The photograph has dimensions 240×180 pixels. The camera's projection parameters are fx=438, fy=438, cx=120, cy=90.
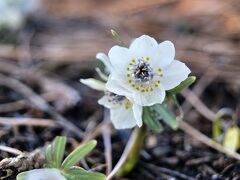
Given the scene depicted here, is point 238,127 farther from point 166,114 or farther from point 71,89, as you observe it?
point 71,89

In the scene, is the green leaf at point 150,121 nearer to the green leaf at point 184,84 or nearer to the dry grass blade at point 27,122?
the green leaf at point 184,84

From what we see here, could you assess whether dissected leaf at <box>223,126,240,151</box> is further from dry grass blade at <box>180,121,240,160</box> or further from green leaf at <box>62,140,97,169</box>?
green leaf at <box>62,140,97,169</box>

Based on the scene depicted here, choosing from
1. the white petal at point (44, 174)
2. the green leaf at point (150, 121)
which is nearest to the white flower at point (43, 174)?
the white petal at point (44, 174)

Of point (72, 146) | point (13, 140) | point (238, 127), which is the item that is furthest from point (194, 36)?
point (13, 140)

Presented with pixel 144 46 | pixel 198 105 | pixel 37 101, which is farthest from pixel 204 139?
pixel 37 101

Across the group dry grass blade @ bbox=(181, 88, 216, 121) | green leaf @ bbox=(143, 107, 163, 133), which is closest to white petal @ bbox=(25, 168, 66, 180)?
green leaf @ bbox=(143, 107, 163, 133)

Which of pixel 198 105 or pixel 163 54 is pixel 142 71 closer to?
pixel 163 54
